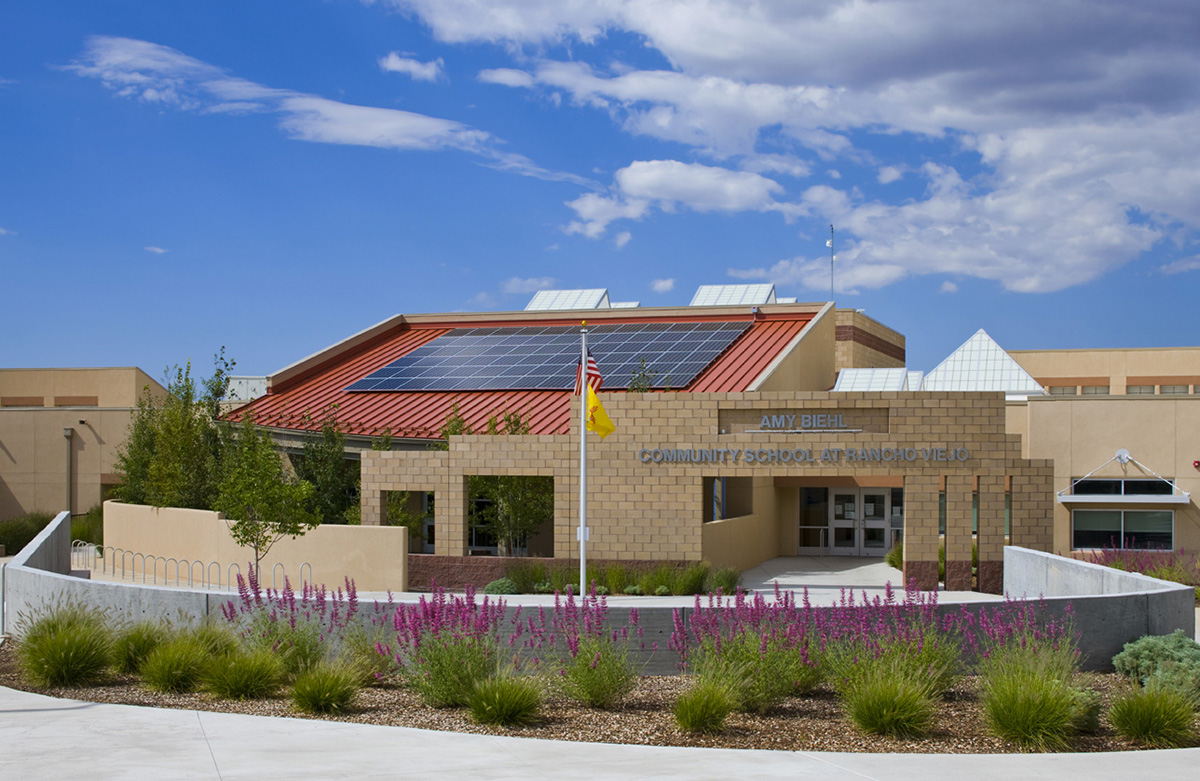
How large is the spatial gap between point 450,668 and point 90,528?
95.0ft

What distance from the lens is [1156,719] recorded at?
10.7 meters

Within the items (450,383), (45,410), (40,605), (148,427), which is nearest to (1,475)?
(45,410)

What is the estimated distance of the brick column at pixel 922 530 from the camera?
79.4 ft

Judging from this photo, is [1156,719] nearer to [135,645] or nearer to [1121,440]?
[135,645]

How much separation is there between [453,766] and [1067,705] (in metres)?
5.47

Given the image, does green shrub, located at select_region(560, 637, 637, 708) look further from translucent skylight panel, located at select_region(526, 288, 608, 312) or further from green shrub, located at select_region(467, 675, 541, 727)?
translucent skylight panel, located at select_region(526, 288, 608, 312)

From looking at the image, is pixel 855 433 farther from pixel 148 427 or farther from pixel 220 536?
pixel 148 427

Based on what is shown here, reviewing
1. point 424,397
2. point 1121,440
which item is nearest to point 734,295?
point 424,397

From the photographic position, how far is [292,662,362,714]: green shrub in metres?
11.5

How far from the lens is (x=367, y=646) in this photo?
43.2ft

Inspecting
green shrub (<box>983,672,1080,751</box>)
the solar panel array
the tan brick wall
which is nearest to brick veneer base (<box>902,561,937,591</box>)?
the tan brick wall

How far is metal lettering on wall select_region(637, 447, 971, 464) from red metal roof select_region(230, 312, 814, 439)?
435cm

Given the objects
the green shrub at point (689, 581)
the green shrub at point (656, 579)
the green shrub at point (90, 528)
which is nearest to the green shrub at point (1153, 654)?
the green shrub at point (689, 581)

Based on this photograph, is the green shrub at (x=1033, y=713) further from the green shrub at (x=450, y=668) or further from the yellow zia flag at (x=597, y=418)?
the yellow zia flag at (x=597, y=418)
